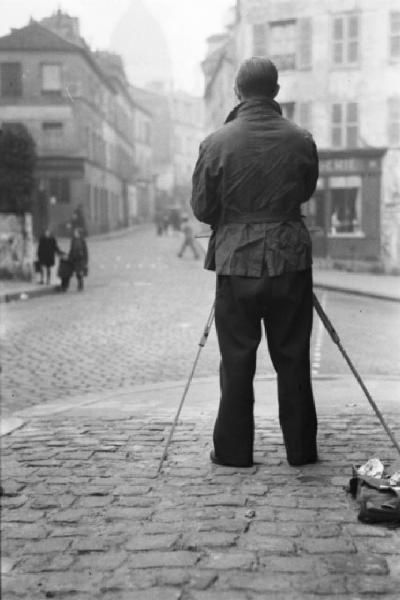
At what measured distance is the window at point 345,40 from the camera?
31.3 meters

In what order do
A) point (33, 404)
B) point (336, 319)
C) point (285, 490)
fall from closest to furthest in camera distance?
point (285, 490) → point (33, 404) → point (336, 319)

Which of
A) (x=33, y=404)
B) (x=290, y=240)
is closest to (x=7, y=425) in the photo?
(x=33, y=404)

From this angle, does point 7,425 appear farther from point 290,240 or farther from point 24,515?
point 290,240

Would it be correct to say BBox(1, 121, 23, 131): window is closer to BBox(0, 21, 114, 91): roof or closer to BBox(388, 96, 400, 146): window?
BBox(0, 21, 114, 91): roof

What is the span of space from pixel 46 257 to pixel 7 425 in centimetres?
1642

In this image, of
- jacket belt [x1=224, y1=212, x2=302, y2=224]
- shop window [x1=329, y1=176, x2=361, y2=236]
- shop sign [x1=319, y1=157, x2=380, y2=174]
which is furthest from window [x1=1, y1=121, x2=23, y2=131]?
jacket belt [x1=224, y1=212, x2=302, y2=224]

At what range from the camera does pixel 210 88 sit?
4716 centimetres

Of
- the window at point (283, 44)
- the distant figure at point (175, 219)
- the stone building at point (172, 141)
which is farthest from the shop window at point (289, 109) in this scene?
the distant figure at point (175, 219)

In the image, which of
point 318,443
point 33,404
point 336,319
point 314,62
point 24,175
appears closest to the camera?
point 318,443

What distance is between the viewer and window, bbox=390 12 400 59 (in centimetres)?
3059

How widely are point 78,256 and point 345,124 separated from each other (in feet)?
47.5

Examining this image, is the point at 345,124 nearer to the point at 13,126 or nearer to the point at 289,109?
the point at 289,109

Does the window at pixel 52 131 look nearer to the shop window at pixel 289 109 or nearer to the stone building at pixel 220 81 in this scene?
the shop window at pixel 289 109

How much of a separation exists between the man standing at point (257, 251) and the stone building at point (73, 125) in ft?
33.4
